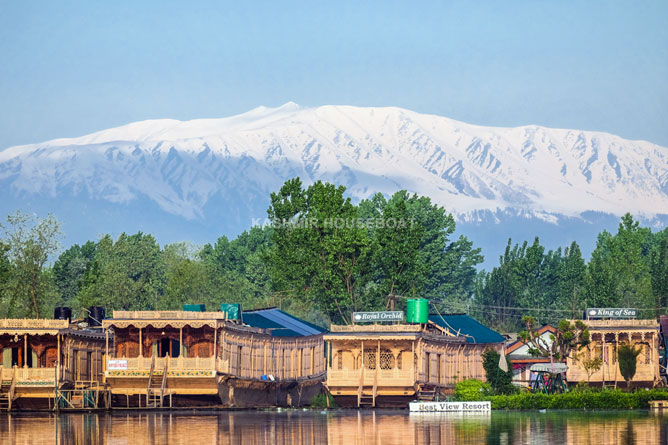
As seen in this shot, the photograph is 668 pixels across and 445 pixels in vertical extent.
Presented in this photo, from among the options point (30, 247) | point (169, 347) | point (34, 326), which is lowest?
point (169, 347)

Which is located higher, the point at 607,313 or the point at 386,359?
the point at 607,313

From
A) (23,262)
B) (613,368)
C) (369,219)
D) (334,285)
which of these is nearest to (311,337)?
(334,285)

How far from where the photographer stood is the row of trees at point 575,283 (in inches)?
5404

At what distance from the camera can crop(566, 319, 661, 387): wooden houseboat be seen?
97.0 metres

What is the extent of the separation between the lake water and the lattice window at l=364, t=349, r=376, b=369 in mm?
9205

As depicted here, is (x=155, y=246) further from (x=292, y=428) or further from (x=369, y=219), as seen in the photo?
(x=292, y=428)

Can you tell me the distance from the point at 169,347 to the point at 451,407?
2107 cm

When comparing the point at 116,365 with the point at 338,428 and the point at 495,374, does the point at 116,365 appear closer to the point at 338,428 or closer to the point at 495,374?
the point at 338,428

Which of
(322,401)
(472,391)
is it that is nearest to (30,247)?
(322,401)

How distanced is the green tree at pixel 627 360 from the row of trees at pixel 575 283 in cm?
3829

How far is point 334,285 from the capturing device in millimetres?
118750

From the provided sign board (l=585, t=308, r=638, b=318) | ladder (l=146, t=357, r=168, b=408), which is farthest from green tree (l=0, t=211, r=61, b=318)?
sign board (l=585, t=308, r=638, b=318)

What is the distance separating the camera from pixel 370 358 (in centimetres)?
9012

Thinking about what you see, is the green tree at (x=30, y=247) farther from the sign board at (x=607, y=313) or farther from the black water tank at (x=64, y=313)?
the sign board at (x=607, y=313)
